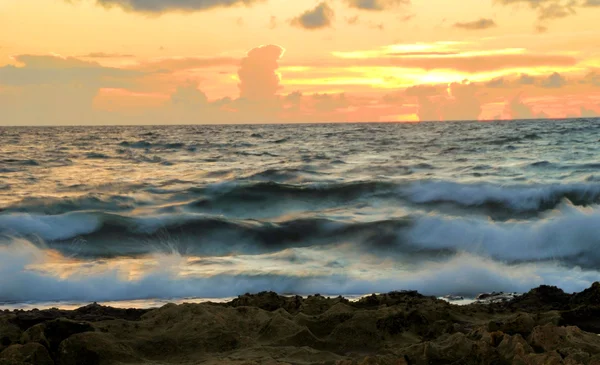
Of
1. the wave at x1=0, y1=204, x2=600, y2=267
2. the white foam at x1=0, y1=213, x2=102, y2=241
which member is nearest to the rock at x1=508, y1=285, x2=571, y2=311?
the wave at x1=0, y1=204, x2=600, y2=267

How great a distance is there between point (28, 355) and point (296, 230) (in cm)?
938

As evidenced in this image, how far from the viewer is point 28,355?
4.42m

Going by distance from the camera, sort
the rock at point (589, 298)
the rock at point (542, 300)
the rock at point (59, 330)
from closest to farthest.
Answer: the rock at point (59, 330) → the rock at point (589, 298) → the rock at point (542, 300)

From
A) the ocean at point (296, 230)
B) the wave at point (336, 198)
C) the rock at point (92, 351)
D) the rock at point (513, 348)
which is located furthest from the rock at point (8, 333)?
the wave at point (336, 198)

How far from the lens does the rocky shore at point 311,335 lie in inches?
170

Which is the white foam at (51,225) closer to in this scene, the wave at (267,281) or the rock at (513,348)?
the wave at (267,281)

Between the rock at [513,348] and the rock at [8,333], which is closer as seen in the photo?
the rock at [513,348]

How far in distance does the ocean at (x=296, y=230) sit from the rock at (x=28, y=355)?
3.66 m

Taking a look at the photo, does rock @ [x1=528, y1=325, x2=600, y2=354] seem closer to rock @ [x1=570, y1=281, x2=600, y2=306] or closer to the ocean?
rock @ [x1=570, y1=281, x2=600, y2=306]

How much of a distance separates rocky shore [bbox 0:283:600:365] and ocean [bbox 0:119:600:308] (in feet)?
8.58

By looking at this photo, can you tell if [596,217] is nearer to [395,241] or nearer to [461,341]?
[395,241]

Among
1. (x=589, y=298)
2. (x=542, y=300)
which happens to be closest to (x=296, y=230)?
(x=542, y=300)

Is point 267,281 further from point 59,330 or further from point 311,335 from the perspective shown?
point 59,330

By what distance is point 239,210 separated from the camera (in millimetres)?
16609
